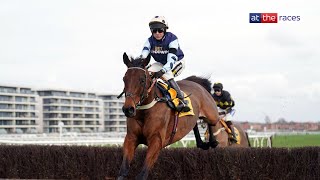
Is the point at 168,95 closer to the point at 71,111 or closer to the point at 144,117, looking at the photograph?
the point at 144,117

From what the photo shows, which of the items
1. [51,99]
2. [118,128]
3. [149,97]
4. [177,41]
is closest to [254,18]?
[177,41]

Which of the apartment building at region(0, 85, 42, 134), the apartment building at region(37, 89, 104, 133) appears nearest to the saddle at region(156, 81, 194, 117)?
the apartment building at region(0, 85, 42, 134)

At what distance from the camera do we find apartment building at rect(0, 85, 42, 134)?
100 meters

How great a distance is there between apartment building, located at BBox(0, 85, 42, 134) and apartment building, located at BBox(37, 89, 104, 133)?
295cm

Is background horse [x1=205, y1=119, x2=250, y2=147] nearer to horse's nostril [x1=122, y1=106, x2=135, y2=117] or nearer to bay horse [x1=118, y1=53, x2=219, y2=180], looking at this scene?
bay horse [x1=118, y1=53, x2=219, y2=180]

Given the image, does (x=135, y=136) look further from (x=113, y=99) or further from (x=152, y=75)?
(x=113, y=99)

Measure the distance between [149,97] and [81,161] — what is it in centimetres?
638

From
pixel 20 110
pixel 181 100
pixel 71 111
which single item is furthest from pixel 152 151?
pixel 71 111

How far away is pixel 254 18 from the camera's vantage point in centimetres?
1404

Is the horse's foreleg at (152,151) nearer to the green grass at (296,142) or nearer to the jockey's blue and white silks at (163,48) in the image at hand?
the jockey's blue and white silks at (163,48)

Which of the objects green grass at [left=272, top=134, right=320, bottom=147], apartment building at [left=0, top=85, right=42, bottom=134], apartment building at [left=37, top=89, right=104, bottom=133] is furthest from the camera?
apartment building at [left=37, top=89, right=104, bottom=133]

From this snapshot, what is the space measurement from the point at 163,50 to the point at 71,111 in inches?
4523

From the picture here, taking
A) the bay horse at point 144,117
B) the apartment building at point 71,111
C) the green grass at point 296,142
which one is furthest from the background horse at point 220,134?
the apartment building at point 71,111

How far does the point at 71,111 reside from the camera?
120 m
